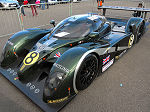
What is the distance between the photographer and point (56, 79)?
1966mm

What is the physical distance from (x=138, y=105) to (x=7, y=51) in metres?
2.94

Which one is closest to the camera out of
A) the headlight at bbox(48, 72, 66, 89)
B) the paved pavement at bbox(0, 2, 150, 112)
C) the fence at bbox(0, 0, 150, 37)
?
the headlight at bbox(48, 72, 66, 89)

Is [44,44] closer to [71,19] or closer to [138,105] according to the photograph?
[71,19]

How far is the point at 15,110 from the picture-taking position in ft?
6.82

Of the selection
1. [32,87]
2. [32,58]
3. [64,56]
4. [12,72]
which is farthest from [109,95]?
[12,72]

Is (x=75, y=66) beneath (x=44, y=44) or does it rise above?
beneath

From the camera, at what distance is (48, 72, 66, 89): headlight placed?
6.41 ft

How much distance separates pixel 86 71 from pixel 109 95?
2.12ft

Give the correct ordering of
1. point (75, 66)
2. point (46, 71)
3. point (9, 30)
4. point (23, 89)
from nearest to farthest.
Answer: point (75, 66), point (23, 89), point (46, 71), point (9, 30)

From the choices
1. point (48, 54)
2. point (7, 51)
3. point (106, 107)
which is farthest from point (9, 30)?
point (106, 107)

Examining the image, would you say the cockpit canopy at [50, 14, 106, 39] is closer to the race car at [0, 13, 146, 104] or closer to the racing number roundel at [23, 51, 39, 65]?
the race car at [0, 13, 146, 104]

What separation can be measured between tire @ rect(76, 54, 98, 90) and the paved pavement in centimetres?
22

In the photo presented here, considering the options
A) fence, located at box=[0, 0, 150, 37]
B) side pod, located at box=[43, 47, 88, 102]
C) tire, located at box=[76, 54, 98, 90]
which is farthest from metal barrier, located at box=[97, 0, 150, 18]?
side pod, located at box=[43, 47, 88, 102]

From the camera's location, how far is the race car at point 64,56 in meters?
2.02
